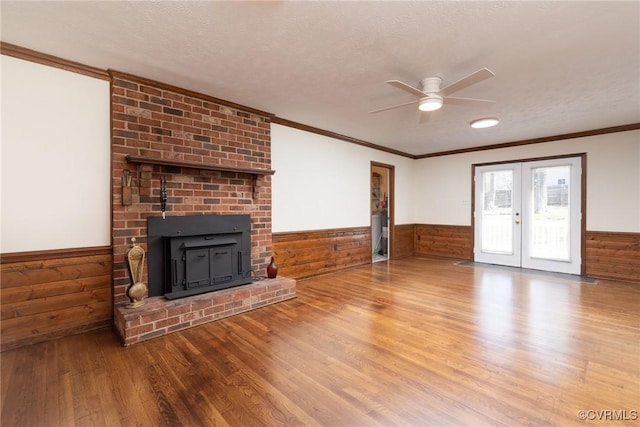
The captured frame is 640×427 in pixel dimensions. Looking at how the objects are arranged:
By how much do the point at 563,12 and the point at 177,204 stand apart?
11.7 ft

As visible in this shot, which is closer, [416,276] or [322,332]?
[322,332]

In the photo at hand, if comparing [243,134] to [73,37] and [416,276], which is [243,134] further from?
[416,276]

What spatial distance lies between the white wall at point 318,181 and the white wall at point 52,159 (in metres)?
2.02

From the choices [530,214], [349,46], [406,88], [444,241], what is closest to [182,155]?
[349,46]

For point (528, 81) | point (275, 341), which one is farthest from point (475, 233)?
point (275, 341)

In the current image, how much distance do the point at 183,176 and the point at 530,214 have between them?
230 inches

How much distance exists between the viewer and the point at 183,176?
3.23 m

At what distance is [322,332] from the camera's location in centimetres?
269

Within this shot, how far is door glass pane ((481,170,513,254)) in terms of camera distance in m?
5.75

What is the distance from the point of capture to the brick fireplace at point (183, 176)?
2789mm

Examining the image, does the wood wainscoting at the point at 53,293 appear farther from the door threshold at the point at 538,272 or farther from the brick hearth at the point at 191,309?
the door threshold at the point at 538,272

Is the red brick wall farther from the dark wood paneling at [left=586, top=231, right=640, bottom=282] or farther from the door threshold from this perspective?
the dark wood paneling at [left=586, top=231, right=640, bottom=282]

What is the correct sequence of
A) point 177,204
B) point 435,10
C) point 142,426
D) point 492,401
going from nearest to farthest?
point 142,426 < point 492,401 < point 435,10 < point 177,204

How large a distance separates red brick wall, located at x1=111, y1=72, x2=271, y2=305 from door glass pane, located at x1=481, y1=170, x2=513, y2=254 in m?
Result: 4.59
